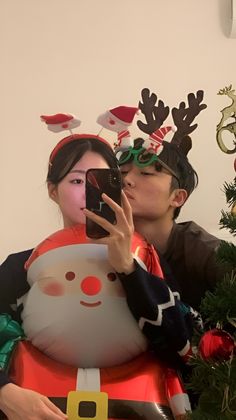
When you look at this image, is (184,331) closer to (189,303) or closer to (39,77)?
(189,303)

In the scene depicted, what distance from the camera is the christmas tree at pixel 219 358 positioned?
70cm

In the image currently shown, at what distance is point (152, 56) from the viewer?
4.54 feet

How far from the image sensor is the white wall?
132 centimetres

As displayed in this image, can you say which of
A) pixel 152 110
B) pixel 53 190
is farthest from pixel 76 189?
pixel 152 110

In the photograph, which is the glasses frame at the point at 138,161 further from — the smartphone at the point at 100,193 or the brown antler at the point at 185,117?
the smartphone at the point at 100,193

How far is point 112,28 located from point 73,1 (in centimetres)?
11

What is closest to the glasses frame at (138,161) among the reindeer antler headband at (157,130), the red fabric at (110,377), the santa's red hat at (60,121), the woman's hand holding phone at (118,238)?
the reindeer antler headband at (157,130)

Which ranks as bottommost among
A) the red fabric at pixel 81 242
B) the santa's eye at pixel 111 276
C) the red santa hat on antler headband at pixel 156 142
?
the santa's eye at pixel 111 276

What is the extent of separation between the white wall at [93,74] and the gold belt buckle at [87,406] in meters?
0.59

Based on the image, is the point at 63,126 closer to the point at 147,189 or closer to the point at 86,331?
the point at 147,189

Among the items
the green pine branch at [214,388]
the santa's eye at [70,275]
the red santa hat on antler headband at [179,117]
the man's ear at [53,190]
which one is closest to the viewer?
the green pine branch at [214,388]

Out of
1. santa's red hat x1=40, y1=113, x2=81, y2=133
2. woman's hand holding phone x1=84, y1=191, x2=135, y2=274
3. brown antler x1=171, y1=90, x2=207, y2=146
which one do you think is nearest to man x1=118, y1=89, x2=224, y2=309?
brown antler x1=171, y1=90, x2=207, y2=146

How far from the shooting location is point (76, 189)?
0.90 metres

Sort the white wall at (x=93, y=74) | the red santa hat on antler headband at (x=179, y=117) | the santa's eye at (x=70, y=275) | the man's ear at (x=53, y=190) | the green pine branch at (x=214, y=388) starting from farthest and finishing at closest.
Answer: the white wall at (x=93, y=74)
the red santa hat on antler headband at (x=179, y=117)
the man's ear at (x=53, y=190)
the santa's eye at (x=70, y=275)
the green pine branch at (x=214, y=388)
